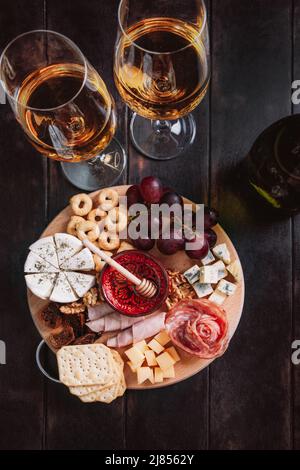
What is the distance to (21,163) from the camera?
3.94 feet

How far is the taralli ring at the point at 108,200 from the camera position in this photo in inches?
42.9

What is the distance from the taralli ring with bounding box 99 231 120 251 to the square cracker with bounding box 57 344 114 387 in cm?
19

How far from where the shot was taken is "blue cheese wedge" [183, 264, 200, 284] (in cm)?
107

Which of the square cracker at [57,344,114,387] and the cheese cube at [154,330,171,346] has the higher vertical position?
the cheese cube at [154,330,171,346]

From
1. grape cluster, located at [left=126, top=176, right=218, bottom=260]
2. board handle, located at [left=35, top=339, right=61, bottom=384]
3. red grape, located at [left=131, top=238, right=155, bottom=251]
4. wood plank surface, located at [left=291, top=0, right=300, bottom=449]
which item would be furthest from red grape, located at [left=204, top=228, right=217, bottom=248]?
board handle, located at [left=35, top=339, right=61, bottom=384]

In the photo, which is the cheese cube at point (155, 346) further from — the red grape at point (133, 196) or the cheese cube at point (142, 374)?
the red grape at point (133, 196)

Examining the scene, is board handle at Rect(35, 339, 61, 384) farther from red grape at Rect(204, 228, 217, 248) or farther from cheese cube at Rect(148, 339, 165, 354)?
red grape at Rect(204, 228, 217, 248)

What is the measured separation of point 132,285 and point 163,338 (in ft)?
0.39

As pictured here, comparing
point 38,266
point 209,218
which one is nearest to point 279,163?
point 209,218

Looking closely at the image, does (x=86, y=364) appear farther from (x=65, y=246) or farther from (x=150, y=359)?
(x=65, y=246)

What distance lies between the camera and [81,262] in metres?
1.07

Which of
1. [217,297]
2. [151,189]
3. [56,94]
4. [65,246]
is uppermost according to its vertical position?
[56,94]

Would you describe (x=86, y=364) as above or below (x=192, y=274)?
below

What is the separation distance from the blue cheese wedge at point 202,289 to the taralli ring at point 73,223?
10.1 inches
